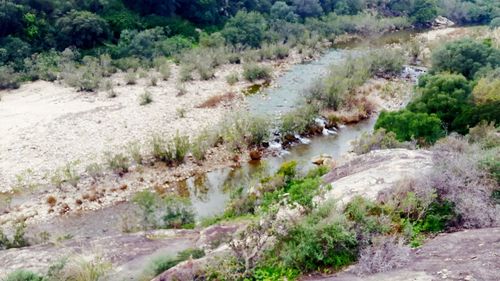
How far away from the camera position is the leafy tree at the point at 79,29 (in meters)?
41.9

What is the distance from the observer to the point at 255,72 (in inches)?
1510

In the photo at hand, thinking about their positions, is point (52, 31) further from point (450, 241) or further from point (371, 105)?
point (450, 241)

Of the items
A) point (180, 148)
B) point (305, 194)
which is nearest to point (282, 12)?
point (180, 148)

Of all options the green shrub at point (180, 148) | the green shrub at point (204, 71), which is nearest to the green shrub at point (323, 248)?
the green shrub at point (180, 148)

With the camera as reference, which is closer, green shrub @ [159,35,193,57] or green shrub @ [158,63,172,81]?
green shrub @ [158,63,172,81]

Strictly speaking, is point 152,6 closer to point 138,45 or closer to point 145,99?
point 138,45

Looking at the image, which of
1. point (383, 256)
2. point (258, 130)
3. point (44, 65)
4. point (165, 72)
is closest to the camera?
point (383, 256)

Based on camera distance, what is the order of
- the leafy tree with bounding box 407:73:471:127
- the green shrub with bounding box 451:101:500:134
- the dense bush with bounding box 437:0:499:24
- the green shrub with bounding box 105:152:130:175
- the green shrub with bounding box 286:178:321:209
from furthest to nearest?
the dense bush with bounding box 437:0:499:24 → the leafy tree with bounding box 407:73:471:127 → the green shrub with bounding box 105:152:130:175 → the green shrub with bounding box 451:101:500:134 → the green shrub with bounding box 286:178:321:209

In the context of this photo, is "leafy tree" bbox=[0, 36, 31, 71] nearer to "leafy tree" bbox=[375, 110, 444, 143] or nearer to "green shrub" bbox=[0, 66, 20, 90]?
"green shrub" bbox=[0, 66, 20, 90]

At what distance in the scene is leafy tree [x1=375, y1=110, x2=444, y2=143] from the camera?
21.9m

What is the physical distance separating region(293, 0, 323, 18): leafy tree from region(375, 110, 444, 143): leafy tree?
40.6 meters

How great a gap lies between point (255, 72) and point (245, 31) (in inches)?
461

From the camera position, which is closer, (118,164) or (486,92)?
(118,164)

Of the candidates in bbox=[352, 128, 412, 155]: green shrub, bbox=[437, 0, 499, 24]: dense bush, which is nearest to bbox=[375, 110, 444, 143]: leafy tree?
bbox=[352, 128, 412, 155]: green shrub
